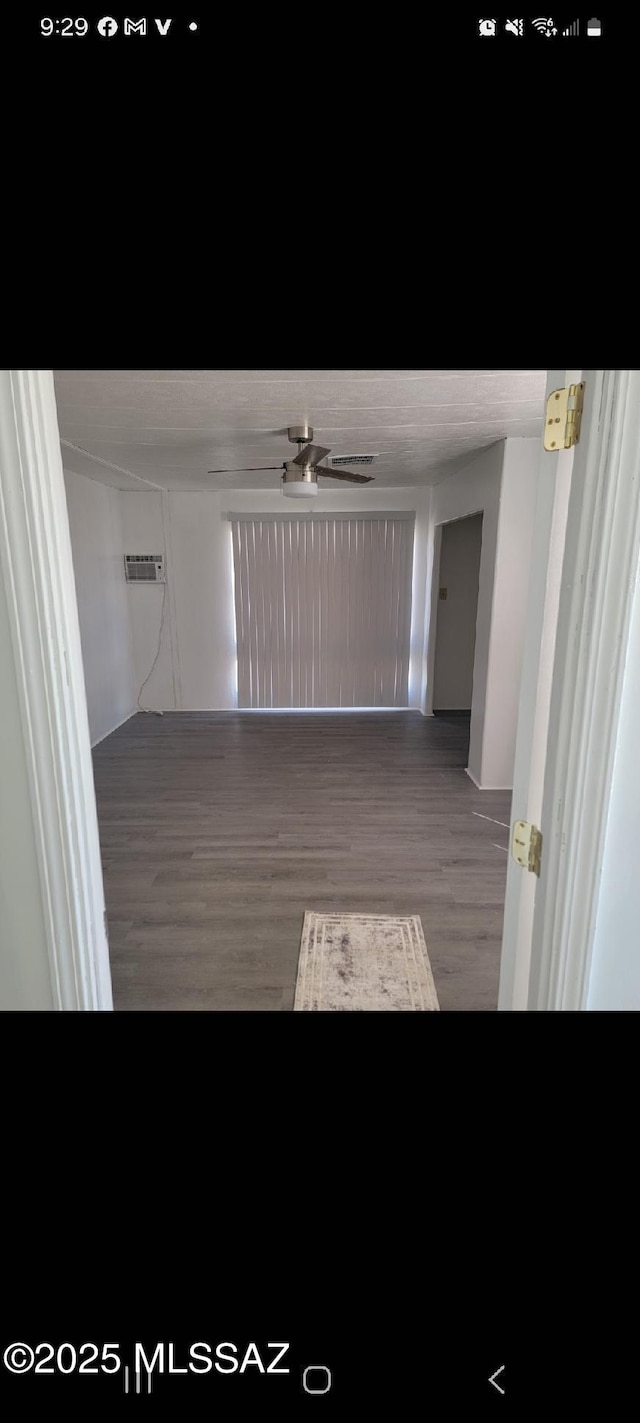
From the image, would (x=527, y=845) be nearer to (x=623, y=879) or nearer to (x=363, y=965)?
(x=623, y=879)

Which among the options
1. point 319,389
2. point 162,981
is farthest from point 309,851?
point 319,389

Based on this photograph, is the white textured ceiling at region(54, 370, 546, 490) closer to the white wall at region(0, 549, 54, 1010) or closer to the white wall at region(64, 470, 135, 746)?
the white wall at region(64, 470, 135, 746)

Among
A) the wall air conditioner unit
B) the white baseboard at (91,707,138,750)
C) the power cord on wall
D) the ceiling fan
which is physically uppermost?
the ceiling fan

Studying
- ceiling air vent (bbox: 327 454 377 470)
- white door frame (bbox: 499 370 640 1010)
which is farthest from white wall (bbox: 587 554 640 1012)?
ceiling air vent (bbox: 327 454 377 470)

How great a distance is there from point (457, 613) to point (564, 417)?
232 inches

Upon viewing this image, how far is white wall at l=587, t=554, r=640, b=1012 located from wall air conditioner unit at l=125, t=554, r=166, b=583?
6.22 metres

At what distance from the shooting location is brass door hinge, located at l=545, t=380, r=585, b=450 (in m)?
0.91

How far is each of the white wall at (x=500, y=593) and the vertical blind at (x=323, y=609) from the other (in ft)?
5.71

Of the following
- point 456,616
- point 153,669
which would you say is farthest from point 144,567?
point 456,616
